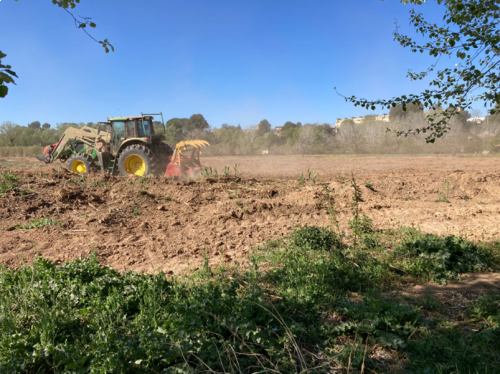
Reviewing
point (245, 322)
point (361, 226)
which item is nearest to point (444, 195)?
point (361, 226)

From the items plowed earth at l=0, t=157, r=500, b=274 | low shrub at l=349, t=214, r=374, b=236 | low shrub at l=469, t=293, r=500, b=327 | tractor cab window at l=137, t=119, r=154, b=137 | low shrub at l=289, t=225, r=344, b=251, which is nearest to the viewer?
low shrub at l=469, t=293, r=500, b=327

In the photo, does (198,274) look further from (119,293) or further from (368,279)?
(368,279)

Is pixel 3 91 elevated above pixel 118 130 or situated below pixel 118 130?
below

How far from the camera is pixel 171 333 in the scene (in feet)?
8.46

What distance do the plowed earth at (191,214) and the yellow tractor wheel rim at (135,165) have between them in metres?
2.20

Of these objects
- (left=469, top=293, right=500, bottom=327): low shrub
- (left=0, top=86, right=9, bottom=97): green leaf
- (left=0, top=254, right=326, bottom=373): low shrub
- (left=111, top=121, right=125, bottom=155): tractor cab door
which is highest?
(left=111, top=121, right=125, bottom=155): tractor cab door

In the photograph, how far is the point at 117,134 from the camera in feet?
38.5

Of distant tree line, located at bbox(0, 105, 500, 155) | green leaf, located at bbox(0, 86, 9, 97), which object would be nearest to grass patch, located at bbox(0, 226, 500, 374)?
green leaf, located at bbox(0, 86, 9, 97)

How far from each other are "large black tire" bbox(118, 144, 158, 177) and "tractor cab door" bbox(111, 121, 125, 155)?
67 centimetres

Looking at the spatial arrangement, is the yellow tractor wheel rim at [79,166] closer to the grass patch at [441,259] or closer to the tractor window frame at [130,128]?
the tractor window frame at [130,128]

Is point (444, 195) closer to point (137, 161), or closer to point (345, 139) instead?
point (137, 161)

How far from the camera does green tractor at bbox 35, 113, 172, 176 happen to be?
11194 millimetres

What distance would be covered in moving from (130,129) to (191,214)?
19.7 feet

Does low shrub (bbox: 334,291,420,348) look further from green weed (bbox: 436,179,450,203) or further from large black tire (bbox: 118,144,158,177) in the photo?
large black tire (bbox: 118,144,158,177)
